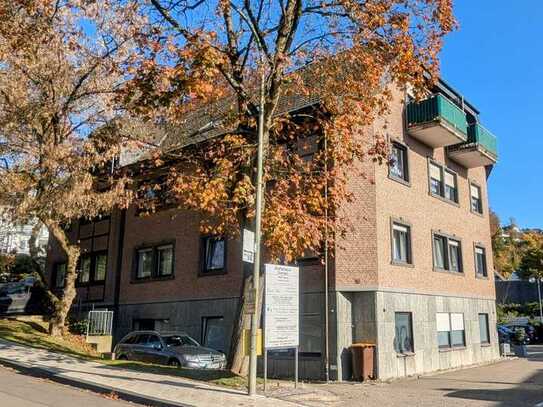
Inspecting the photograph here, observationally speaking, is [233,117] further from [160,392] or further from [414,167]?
[414,167]

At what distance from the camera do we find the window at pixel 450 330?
20.7 meters

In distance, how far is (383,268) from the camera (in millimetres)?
17750

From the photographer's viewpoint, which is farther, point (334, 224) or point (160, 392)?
point (334, 224)

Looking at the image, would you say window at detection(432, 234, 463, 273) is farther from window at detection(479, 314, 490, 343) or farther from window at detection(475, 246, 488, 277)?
window at detection(479, 314, 490, 343)

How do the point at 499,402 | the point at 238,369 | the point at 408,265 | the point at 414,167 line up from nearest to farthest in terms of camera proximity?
the point at 499,402 < the point at 238,369 < the point at 408,265 < the point at 414,167

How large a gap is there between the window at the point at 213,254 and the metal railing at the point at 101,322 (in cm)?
574

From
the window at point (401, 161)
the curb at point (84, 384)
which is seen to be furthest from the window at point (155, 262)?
the window at point (401, 161)

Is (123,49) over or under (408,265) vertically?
over

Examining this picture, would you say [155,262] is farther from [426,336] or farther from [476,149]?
[476,149]

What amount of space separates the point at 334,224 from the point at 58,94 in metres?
11.4

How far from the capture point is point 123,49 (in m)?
19.5

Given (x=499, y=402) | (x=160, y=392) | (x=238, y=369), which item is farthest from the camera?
(x=238, y=369)

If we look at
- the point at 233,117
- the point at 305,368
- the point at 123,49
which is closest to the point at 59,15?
the point at 123,49

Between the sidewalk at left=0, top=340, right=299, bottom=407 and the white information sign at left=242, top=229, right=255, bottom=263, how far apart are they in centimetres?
278
